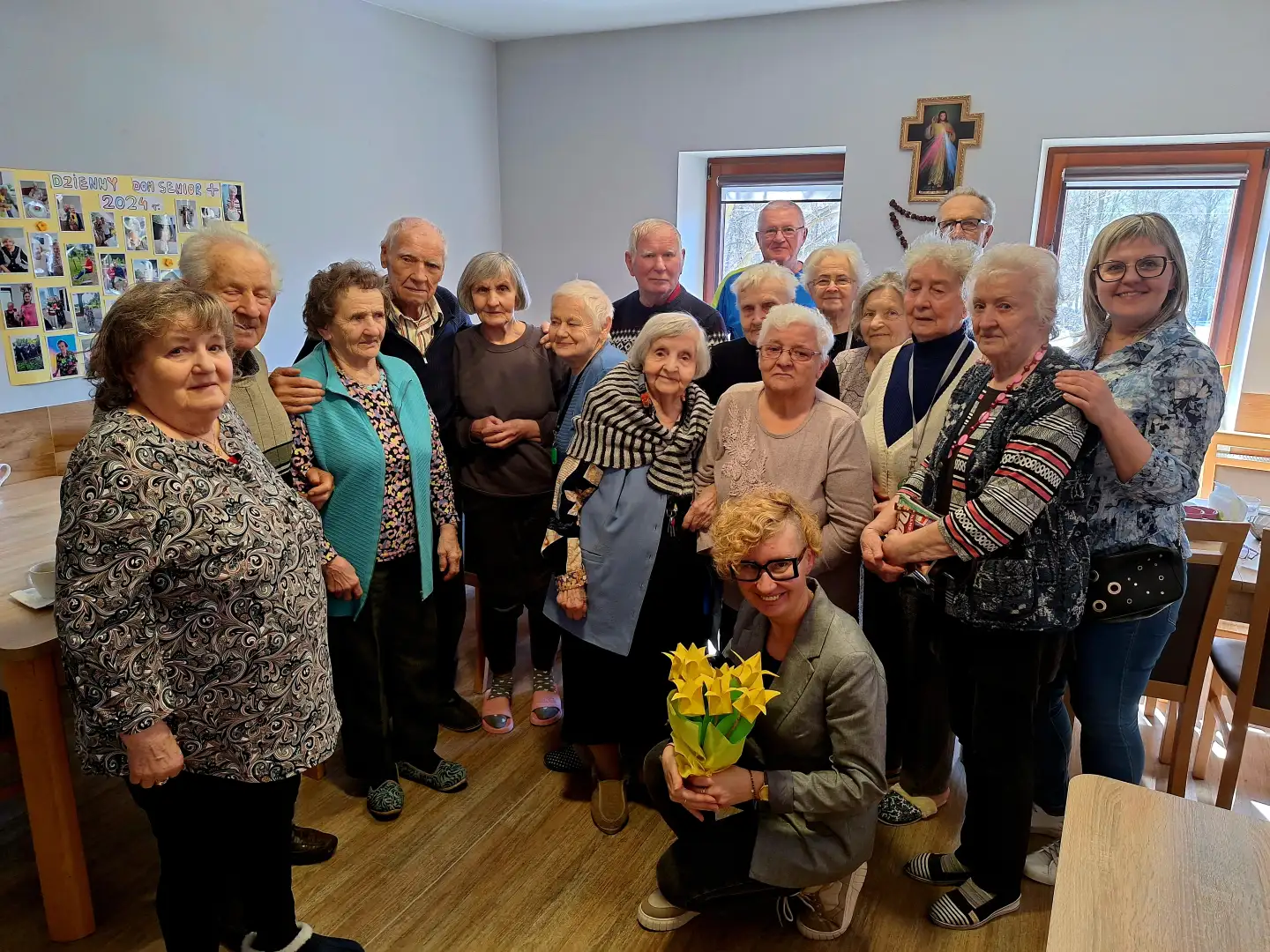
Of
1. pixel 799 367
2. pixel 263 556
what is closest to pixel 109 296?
pixel 263 556

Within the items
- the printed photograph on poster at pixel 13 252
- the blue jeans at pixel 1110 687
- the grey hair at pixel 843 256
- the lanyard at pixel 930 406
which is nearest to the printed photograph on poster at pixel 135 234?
the printed photograph on poster at pixel 13 252

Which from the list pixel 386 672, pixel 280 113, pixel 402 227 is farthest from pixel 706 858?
pixel 280 113

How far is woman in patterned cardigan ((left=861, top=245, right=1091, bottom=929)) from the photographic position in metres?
1.57

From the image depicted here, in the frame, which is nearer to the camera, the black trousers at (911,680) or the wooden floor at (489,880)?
the wooden floor at (489,880)

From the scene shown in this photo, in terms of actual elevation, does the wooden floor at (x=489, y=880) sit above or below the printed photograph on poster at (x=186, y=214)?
below

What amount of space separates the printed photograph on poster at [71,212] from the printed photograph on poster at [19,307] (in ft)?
0.84

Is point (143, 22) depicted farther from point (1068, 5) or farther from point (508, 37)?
point (1068, 5)

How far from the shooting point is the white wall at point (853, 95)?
11.7 ft

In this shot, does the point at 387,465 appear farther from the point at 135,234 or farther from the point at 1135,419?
the point at 135,234

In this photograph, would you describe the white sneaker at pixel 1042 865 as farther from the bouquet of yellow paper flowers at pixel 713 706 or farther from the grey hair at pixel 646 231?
the grey hair at pixel 646 231

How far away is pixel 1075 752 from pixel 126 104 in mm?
4062

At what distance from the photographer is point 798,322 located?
1909 mm

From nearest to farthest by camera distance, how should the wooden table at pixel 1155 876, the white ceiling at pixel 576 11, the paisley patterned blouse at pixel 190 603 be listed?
the wooden table at pixel 1155 876 → the paisley patterned blouse at pixel 190 603 → the white ceiling at pixel 576 11

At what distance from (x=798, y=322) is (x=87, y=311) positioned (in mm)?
2758
